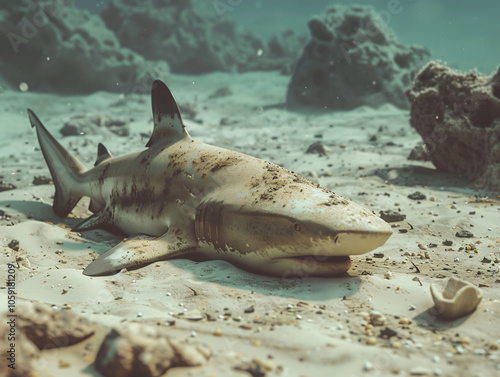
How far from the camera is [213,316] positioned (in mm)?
2812

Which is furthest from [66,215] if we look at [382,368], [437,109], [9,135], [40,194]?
[9,135]

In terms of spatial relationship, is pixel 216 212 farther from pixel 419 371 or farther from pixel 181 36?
pixel 181 36

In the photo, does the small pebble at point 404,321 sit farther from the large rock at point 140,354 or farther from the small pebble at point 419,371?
the large rock at point 140,354

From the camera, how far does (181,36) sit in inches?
1180

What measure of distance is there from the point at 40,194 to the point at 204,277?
4.03 meters

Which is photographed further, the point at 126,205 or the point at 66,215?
the point at 66,215

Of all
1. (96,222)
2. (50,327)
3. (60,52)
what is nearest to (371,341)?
(50,327)

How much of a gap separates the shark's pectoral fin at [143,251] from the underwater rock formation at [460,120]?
4850 millimetres

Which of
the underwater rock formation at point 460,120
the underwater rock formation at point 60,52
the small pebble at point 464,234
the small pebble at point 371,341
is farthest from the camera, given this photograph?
the underwater rock formation at point 60,52

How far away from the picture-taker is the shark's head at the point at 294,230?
323cm

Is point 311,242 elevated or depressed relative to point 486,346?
elevated

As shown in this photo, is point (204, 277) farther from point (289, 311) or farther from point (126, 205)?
point (126, 205)

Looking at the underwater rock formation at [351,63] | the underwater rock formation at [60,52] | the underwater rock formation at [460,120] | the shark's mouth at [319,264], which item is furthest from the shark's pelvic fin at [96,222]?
the underwater rock formation at [60,52]

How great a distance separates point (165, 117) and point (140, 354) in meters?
3.31
